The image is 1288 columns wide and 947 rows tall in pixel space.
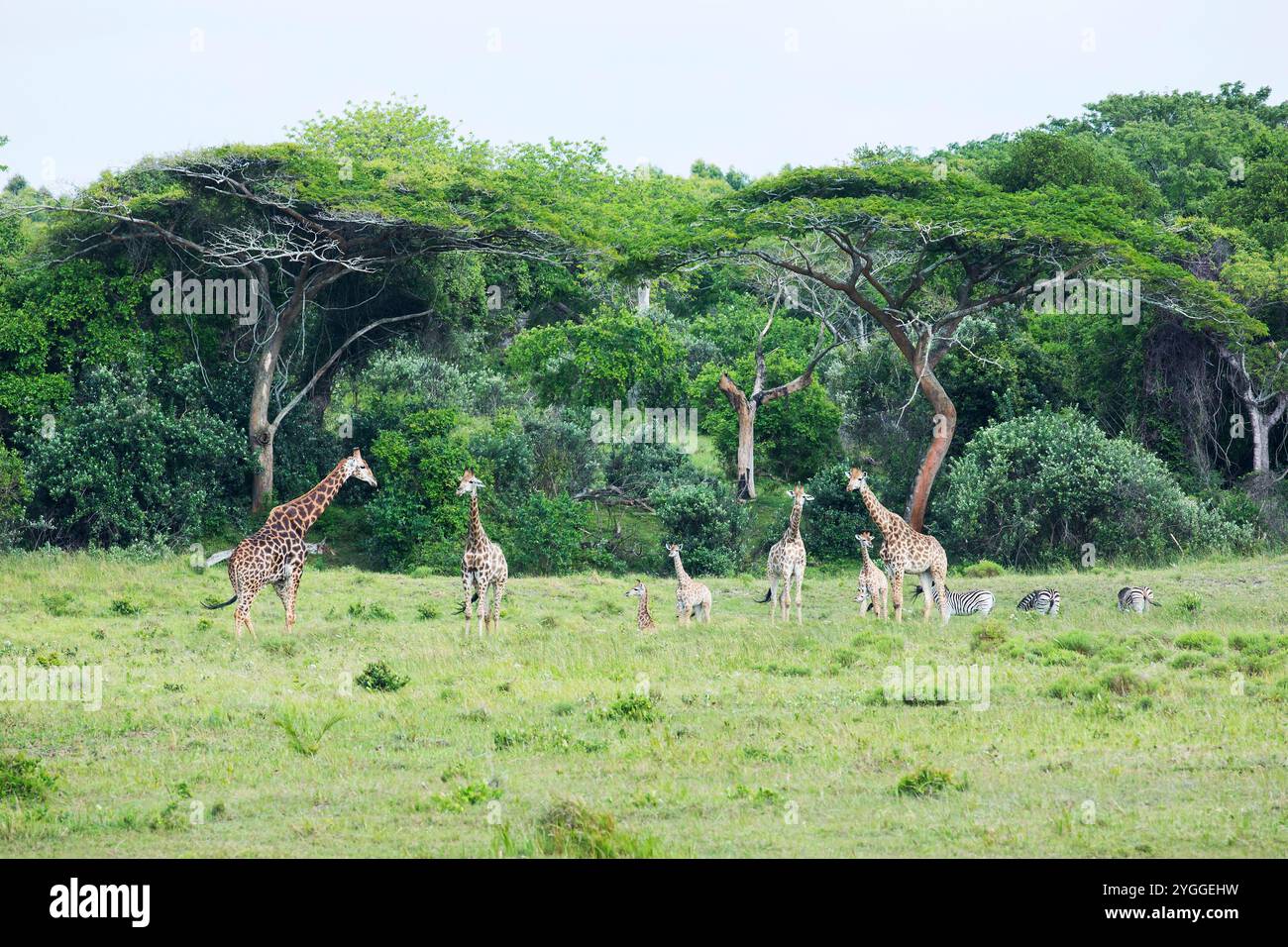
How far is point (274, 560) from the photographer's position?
19094mm

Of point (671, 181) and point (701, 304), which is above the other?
point (671, 181)

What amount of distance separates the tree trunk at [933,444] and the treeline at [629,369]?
8 centimetres

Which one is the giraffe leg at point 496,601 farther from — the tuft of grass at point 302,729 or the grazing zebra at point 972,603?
the grazing zebra at point 972,603

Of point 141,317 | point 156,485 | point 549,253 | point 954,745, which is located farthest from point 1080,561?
point 141,317

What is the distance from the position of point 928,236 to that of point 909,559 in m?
9.92

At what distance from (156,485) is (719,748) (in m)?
20.1

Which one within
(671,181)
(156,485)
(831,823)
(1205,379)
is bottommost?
(831,823)

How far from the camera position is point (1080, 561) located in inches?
1080

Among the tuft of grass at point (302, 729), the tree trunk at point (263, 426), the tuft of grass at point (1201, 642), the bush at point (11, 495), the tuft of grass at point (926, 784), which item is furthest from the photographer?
the tree trunk at point (263, 426)

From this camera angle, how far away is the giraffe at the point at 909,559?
1958 cm

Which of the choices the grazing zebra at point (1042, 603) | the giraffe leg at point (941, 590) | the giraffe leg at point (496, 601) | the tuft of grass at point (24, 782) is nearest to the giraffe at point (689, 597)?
the giraffe leg at point (496, 601)

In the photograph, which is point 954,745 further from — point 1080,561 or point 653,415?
point 653,415

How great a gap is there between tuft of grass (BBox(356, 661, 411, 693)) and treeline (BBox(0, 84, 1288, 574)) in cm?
1300

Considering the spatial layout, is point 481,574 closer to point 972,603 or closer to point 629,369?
point 972,603
